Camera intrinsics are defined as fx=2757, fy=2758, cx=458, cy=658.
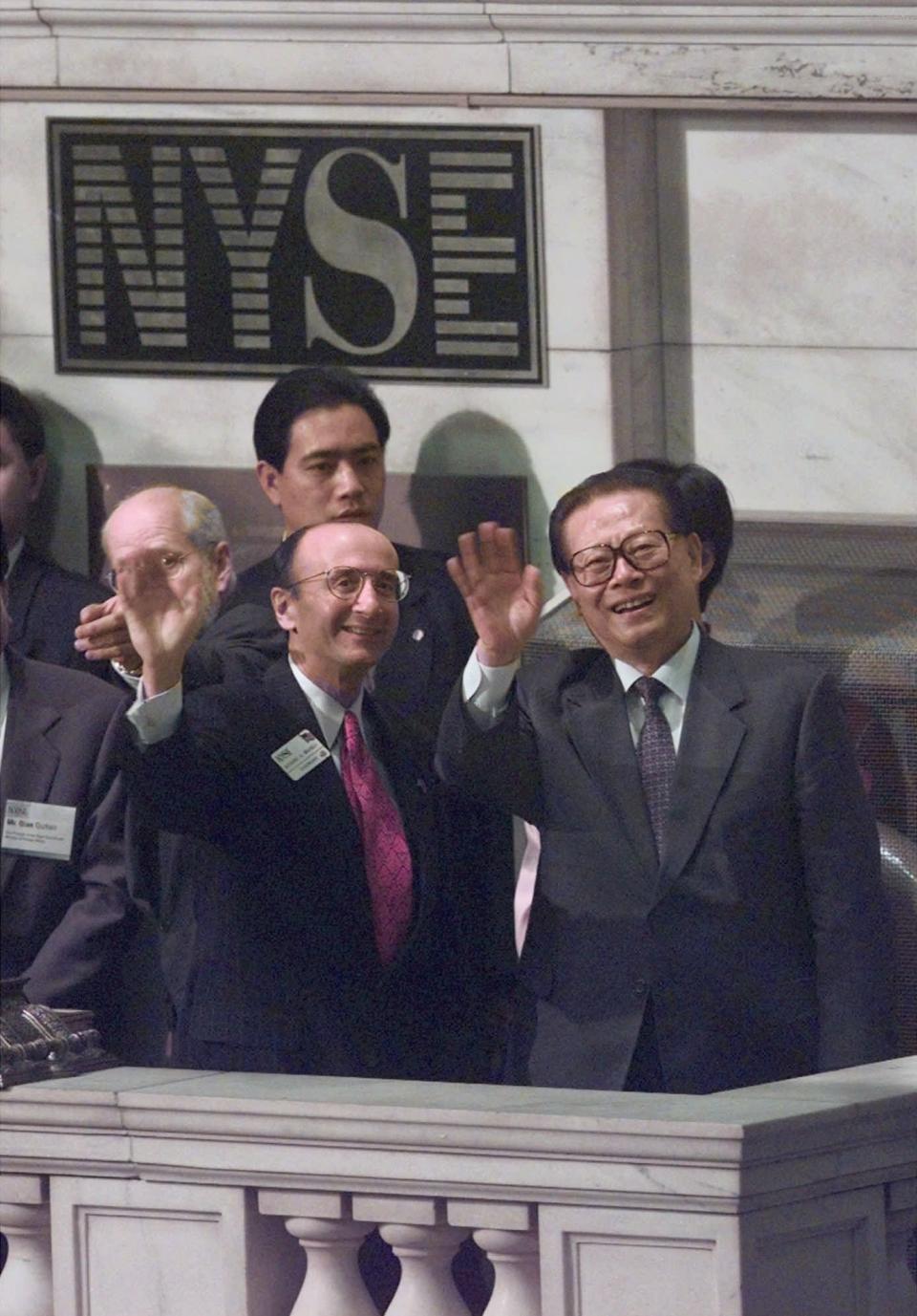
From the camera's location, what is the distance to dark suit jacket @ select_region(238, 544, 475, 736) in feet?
20.8

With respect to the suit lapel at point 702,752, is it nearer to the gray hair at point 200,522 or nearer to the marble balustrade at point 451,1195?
the marble balustrade at point 451,1195

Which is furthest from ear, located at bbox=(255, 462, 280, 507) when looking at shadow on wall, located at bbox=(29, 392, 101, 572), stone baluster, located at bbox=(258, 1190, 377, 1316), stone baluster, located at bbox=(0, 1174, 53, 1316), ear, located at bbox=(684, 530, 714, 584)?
stone baluster, located at bbox=(258, 1190, 377, 1316)

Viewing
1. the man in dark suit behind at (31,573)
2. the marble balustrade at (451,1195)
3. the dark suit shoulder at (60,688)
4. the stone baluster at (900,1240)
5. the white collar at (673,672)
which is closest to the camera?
the marble balustrade at (451,1195)

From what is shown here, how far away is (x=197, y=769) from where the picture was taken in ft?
17.1

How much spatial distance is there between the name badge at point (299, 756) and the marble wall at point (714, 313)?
2.32m

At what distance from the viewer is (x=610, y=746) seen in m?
5.31

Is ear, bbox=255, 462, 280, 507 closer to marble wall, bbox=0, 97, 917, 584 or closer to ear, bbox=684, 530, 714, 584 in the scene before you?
marble wall, bbox=0, 97, 917, 584

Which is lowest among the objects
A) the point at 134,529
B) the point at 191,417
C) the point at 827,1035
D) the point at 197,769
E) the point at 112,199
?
the point at 827,1035

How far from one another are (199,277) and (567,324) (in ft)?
3.53

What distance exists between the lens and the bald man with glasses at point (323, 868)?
531cm

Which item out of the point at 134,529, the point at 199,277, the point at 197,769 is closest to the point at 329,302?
the point at 199,277

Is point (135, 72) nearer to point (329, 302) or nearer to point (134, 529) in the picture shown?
point (329, 302)

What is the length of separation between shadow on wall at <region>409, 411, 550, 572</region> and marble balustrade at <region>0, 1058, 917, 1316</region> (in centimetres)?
339

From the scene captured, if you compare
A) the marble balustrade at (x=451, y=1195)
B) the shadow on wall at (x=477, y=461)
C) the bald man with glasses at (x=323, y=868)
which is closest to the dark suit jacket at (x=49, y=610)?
the shadow on wall at (x=477, y=461)
